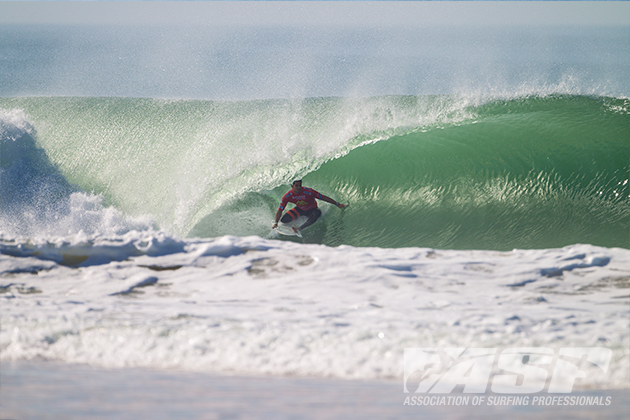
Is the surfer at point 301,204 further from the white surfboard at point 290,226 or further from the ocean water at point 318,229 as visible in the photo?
the ocean water at point 318,229

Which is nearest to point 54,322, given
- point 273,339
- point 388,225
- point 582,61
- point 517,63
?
point 273,339

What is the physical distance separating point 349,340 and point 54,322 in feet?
6.69

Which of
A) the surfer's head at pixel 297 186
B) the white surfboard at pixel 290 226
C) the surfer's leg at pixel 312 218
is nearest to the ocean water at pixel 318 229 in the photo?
the surfer's leg at pixel 312 218

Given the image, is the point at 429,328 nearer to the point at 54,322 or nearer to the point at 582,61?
the point at 54,322

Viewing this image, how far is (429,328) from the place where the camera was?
3.07m

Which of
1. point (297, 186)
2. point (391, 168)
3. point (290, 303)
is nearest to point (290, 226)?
point (297, 186)

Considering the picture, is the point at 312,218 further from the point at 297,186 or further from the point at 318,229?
the point at 297,186

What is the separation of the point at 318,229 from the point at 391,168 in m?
1.66

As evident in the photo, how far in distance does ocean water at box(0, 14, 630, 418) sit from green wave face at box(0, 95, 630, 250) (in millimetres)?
31

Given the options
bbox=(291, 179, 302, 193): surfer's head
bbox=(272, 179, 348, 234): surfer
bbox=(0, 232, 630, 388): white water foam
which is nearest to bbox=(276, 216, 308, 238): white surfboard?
bbox=(272, 179, 348, 234): surfer

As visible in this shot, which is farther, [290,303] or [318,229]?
[318,229]

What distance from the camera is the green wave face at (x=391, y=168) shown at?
250 inches
